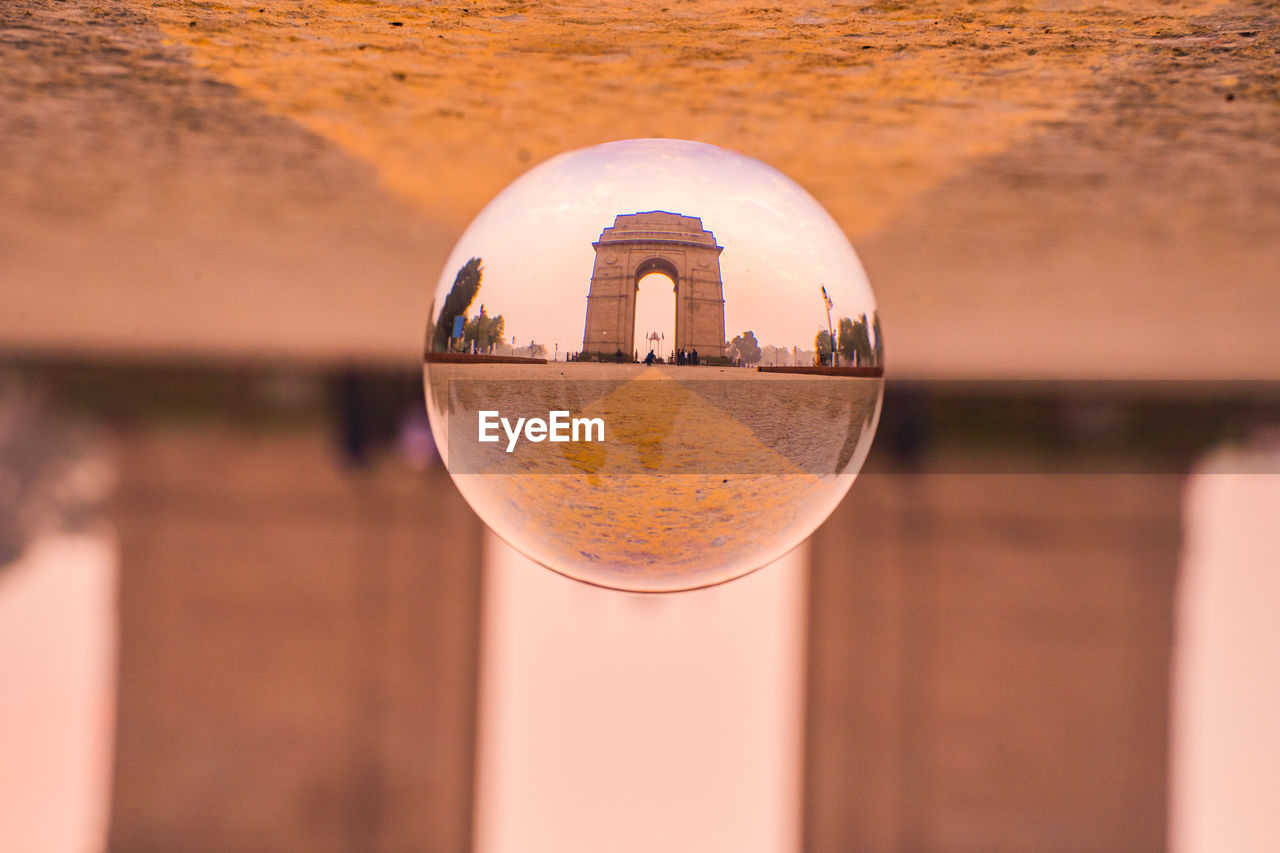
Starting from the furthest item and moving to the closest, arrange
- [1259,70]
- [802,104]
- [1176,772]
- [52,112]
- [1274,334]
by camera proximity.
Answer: [1176,772], [1274,334], [52,112], [802,104], [1259,70]

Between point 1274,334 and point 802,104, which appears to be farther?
point 1274,334

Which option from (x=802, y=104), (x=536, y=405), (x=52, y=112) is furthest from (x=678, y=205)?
(x=52, y=112)

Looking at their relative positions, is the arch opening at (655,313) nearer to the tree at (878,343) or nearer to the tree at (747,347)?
the tree at (747,347)

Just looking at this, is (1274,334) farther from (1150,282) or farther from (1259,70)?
(1259,70)

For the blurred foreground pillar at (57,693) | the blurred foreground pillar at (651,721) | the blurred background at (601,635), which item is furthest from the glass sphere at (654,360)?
the blurred foreground pillar at (57,693)

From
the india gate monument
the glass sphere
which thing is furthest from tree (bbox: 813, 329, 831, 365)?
the india gate monument

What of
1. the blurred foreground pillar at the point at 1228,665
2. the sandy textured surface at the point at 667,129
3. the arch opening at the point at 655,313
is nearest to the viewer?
the arch opening at the point at 655,313
